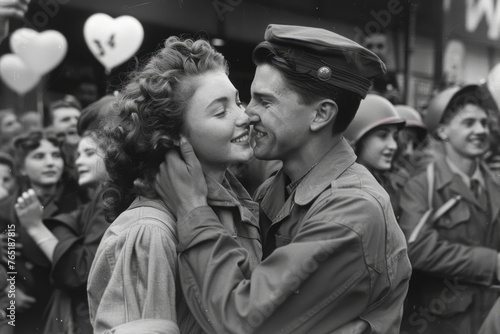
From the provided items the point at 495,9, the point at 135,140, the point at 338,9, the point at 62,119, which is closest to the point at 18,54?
the point at 62,119

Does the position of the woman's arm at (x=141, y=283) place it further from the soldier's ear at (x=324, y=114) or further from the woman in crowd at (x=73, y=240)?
the woman in crowd at (x=73, y=240)

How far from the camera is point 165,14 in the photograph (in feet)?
15.7

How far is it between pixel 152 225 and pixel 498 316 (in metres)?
2.20

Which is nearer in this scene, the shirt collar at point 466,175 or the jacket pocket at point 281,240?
the jacket pocket at point 281,240

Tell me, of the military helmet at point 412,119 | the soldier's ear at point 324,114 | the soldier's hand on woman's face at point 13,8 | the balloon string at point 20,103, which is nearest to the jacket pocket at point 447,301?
the military helmet at point 412,119

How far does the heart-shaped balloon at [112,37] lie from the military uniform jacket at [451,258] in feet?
6.84

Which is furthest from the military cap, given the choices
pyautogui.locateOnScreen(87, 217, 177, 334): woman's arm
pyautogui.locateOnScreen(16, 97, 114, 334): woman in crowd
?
pyautogui.locateOnScreen(16, 97, 114, 334): woman in crowd

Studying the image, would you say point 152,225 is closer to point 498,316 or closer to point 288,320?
point 288,320

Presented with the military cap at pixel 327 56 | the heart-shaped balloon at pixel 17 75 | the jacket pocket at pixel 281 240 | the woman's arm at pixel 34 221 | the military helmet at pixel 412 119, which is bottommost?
the military helmet at pixel 412 119

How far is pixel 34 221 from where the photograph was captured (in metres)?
4.27

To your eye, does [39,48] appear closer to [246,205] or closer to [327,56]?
[246,205]

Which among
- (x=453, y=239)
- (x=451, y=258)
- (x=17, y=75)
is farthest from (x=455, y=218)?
(x=17, y=75)

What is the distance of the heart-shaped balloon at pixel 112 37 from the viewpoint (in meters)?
4.93

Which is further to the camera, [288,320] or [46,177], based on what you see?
[46,177]
